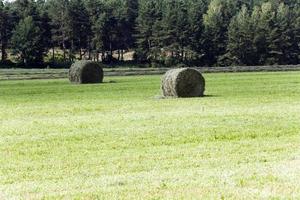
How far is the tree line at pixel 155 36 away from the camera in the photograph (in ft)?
359

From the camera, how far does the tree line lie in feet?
359

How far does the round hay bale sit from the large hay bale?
55.3 feet

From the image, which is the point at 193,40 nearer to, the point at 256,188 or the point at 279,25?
the point at 279,25

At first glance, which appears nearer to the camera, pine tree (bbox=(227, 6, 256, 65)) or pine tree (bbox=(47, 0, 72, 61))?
pine tree (bbox=(227, 6, 256, 65))

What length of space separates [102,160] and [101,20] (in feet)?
348

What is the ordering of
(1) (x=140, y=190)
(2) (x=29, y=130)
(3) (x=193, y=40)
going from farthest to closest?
(3) (x=193, y=40) → (2) (x=29, y=130) → (1) (x=140, y=190)

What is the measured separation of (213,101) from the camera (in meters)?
28.8

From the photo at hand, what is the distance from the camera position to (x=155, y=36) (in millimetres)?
115625

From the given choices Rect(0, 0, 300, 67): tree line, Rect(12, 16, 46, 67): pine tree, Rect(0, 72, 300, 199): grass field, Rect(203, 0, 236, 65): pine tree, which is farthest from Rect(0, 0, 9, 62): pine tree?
Rect(0, 72, 300, 199): grass field

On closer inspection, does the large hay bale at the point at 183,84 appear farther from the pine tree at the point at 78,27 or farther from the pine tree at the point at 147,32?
the pine tree at the point at 78,27

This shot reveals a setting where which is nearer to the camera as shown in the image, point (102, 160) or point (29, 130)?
point (102, 160)

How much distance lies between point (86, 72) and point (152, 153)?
3682cm

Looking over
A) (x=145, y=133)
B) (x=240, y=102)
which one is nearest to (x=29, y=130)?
(x=145, y=133)

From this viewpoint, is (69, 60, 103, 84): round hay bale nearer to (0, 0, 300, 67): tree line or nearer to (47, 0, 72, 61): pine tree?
(0, 0, 300, 67): tree line
